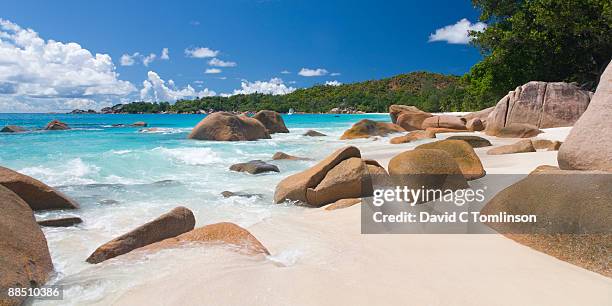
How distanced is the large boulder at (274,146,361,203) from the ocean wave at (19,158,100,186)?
5.28m

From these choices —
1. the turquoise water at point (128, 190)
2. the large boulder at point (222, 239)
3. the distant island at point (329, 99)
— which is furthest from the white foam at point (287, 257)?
the distant island at point (329, 99)

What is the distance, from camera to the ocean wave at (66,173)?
30.6 ft

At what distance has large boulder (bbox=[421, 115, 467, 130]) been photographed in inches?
907

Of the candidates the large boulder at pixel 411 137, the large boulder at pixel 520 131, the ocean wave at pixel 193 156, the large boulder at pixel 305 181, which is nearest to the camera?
the large boulder at pixel 305 181

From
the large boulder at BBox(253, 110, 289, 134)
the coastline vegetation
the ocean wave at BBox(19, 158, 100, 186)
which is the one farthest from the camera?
the large boulder at BBox(253, 110, 289, 134)

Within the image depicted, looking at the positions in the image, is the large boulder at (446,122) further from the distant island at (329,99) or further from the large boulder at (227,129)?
the distant island at (329,99)

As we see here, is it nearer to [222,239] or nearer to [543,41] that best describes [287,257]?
[222,239]

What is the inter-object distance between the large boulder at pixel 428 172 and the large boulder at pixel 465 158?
0.74m

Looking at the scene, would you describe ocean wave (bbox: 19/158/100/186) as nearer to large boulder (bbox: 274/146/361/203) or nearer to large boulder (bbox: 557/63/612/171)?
large boulder (bbox: 274/146/361/203)

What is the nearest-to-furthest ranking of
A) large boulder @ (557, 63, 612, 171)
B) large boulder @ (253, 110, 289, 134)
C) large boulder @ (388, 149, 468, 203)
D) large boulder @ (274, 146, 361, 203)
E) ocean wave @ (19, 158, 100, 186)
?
large boulder @ (557, 63, 612, 171)
large boulder @ (388, 149, 468, 203)
large boulder @ (274, 146, 361, 203)
ocean wave @ (19, 158, 100, 186)
large boulder @ (253, 110, 289, 134)

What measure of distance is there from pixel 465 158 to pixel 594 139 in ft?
6.45

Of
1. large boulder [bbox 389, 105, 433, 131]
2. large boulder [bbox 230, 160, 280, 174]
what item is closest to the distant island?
large boulder [bbox 389, 105, 433, 131]

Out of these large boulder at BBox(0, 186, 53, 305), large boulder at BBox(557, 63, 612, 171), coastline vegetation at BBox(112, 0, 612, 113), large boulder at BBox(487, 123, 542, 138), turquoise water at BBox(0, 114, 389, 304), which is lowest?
turquoise water at BBox(0, 114, 389, 304)

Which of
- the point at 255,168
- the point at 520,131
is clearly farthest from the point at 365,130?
the point at 255,168
